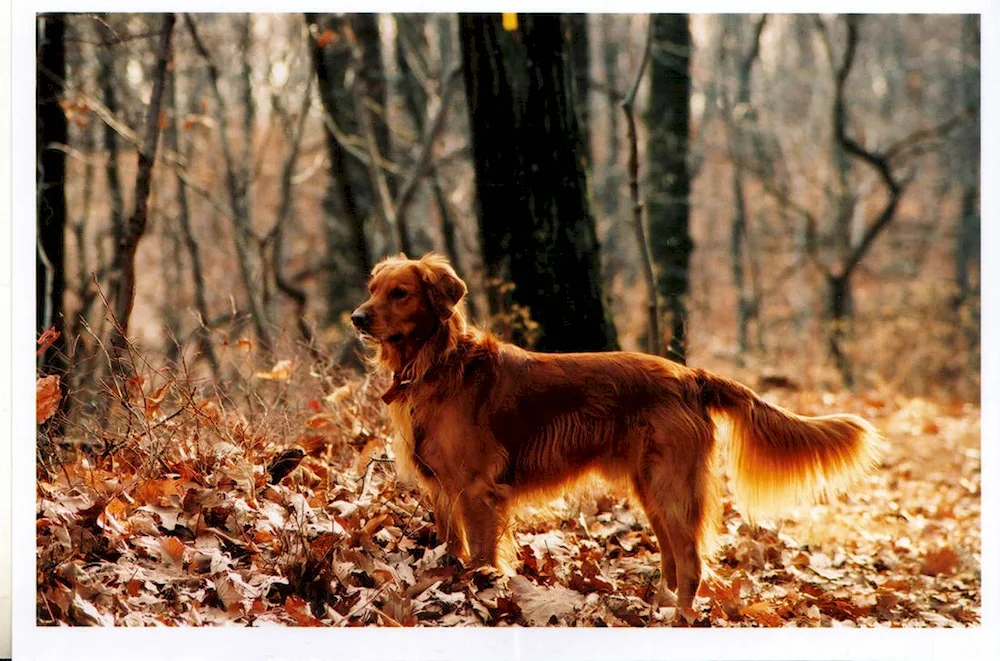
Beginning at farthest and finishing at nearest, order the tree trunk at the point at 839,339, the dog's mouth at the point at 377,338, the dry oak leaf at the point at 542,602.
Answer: the tree trunk at the point at 839,339, the dog's mouth at the point at 377,338, the dry oak leaf at the point at 542,602

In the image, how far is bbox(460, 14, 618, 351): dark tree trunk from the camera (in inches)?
232

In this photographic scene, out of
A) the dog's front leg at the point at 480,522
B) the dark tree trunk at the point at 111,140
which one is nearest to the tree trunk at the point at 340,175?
the dark tree trunk at the point at 111,140

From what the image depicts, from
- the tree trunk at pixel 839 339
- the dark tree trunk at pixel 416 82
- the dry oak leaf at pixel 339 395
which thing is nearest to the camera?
the dry oak leaf at pixel 339 395

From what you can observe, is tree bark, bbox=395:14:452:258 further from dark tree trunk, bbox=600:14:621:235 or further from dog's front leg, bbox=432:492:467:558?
dog's front leg, bbox=432:492:467:558

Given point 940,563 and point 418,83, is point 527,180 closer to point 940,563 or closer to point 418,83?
point 940,563

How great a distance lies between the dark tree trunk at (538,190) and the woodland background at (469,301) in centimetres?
2

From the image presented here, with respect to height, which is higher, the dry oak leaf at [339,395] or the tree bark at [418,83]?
the tree bark at [418,83]

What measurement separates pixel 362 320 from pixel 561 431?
3.28ft

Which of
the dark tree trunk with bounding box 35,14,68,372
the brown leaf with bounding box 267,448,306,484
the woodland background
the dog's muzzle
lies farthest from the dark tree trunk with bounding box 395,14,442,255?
the dog's muzzle

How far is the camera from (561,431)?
443 cm

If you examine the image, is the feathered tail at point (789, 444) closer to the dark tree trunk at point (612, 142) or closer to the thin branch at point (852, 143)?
the thin branch at point (852, 143)

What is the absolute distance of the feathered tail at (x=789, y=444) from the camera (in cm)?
445

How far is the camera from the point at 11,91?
415cm

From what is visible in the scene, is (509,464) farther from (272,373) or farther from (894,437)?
(894,437)
